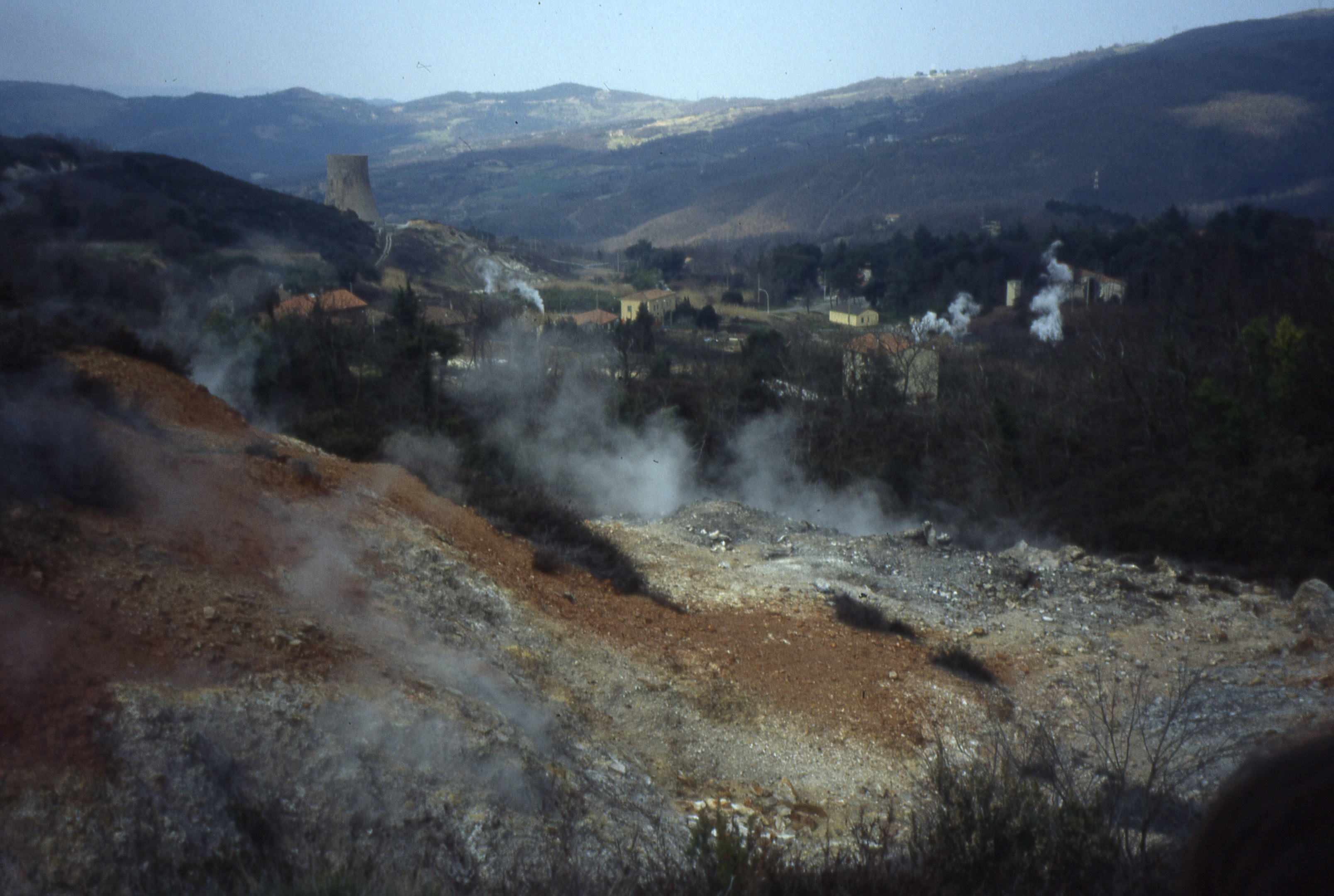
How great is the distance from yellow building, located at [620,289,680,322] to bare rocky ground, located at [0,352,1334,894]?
36.7 metres

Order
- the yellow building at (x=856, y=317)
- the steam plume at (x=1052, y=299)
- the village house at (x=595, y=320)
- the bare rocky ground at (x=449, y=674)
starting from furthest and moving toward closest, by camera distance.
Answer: the yellow building at (x=856, y=317) < the steam plume at (x=1052, y=299) < the village house at (x=595, y=320) < the bare rocky ground at (x=449, y=674)

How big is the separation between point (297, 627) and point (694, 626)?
419 centimetres

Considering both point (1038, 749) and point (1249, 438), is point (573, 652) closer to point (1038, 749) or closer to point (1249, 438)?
point (1038, 749)

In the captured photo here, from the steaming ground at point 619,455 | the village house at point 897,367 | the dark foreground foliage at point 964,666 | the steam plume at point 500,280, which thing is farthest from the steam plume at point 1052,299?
the dark foreground foliage at point 964,666

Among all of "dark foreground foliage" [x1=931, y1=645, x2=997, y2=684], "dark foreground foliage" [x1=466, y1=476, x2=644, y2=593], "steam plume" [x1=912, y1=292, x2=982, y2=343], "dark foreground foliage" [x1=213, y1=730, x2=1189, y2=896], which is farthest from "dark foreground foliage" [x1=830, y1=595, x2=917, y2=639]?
"steam plume" [x1=912, y1=292, x2=982, y2=343]

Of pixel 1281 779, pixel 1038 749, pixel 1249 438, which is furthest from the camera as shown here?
pixel 1249 438

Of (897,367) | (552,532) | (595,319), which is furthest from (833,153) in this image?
(552,532)

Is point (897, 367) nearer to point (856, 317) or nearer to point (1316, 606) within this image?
point (1316, 606)

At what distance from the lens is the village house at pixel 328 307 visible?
976 inches

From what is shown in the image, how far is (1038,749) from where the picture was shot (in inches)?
217

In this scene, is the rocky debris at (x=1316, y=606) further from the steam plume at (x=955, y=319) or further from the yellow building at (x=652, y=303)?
the yellow building at (x=652, y=303)

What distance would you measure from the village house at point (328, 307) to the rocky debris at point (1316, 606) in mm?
22813

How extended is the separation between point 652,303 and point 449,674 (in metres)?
46.1

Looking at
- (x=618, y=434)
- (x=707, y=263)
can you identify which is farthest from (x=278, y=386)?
(x=707, y=263)
